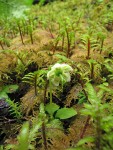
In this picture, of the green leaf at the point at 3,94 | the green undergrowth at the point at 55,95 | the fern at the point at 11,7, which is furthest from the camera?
the fern at the point at 11,7

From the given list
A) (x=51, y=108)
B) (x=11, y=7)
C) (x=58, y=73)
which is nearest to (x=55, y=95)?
(x=51, y=108)

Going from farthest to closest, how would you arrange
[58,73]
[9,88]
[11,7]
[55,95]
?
[11,7] < [9,88] < [55,95] < [58,73]

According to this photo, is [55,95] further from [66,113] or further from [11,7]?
[11,7]

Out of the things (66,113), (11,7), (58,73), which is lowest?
(66,113)

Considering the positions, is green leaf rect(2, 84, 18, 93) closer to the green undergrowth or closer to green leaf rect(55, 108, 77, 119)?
the green undergrowth

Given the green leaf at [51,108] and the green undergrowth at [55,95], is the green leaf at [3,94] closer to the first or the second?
the green undergrowth at [55,95]

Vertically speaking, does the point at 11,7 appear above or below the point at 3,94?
above

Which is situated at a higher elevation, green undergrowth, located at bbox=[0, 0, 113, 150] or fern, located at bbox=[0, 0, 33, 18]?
fern, located at bbox=[0, 0, 33, 18]

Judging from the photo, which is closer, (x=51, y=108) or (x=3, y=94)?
(x=51, y=108)

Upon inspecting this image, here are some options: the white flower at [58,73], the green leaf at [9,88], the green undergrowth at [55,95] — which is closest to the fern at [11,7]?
the green undergrowth at [55,95]

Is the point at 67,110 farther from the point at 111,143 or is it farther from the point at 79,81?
the point at 111,143

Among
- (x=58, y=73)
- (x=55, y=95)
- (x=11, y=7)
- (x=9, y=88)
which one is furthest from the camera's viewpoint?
(x=11, y=7)

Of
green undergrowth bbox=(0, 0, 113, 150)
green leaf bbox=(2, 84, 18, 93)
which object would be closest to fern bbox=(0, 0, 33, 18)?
green undergrowth bbox=(0, 0, 113, 150)
